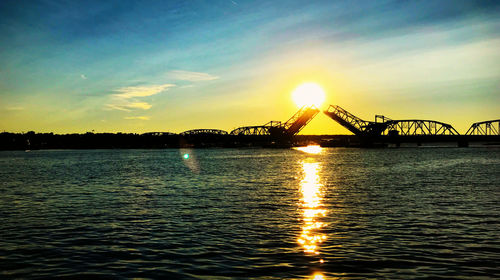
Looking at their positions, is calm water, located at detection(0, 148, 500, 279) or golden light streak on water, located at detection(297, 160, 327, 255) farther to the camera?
golden light streak on water, located at detection(297, 160, 327, 255)

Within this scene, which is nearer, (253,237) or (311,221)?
(253,237)

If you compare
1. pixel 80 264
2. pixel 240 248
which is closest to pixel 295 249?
pixel 240 248

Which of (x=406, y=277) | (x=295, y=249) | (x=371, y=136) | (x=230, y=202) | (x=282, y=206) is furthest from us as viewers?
(x=371, y=136)

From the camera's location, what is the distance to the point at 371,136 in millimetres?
149125

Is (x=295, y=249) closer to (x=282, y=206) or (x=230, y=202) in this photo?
(x=282, y=206)

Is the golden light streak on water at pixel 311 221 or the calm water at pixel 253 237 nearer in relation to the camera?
the calm water at pixel 253 237

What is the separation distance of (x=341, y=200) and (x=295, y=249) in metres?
11.9

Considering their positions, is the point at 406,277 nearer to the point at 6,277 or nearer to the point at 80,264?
the point at 80,264

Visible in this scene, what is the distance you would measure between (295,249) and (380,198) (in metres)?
13.3

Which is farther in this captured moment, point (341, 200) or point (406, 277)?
point (341, 200)

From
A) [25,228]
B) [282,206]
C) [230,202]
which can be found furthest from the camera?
[230,202]

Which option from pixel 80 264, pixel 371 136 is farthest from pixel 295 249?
pixel 371 136

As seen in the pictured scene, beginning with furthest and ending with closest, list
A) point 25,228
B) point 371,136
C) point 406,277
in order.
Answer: point 371,136
point 25,228
point 406,277

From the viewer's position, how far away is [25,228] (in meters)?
15.5
